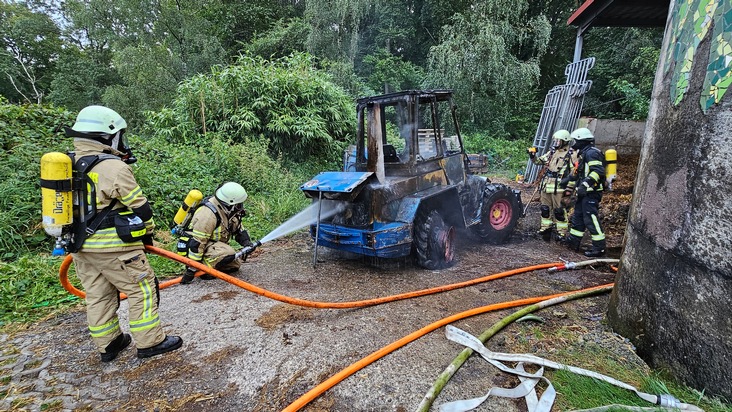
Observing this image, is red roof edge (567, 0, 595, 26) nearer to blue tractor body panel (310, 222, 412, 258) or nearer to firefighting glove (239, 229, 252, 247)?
blue tractor body panel (310, 222, 412, 258)

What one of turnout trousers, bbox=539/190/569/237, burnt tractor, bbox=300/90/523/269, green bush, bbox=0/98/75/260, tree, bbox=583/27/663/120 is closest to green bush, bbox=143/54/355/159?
green bush, bbox=0/98/75/260

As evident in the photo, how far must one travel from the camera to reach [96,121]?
261cm

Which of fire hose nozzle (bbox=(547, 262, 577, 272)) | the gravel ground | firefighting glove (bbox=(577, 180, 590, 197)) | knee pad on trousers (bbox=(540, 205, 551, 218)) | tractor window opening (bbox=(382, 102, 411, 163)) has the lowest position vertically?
the gravel ground

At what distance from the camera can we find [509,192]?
5770 millimetres

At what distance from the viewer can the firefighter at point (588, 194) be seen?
5.23 metres

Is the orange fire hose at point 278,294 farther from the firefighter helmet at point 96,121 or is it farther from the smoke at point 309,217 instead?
the smoke at point 309,217

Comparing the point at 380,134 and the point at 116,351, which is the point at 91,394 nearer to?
the point at 116,351

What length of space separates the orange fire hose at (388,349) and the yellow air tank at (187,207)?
2646mm

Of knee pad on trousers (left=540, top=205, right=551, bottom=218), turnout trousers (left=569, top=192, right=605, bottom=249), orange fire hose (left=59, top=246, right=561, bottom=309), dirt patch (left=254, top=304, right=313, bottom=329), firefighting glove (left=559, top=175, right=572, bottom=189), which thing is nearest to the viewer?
orange fire hose (left=59, top=246, right=561, bottom=309)

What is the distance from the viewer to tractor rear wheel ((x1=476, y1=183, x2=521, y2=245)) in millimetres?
5539

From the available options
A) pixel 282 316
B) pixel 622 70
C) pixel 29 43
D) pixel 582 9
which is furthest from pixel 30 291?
pixel 29 43

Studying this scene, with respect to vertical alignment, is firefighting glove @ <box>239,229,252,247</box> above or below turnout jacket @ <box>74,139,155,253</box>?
below

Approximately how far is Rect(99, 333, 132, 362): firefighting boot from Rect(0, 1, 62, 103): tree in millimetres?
26488

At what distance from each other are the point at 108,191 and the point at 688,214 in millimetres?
4016
